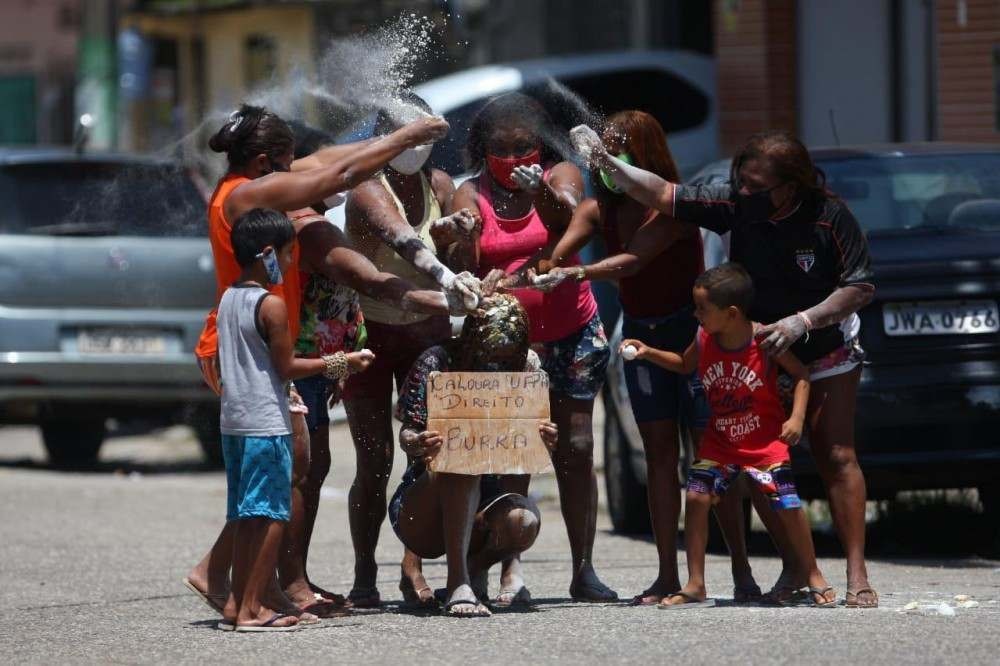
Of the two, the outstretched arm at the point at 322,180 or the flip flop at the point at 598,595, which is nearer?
the outstretched arm at the point at 322,180

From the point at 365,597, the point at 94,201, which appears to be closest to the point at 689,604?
the point at 365,597

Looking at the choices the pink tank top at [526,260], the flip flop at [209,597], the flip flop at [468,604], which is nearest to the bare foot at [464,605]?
the flip flop at [468,604]

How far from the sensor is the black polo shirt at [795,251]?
6.55 m

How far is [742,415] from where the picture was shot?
6520 millimetres

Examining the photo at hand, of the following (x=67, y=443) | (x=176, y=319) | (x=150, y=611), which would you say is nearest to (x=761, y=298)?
(x=150, y=611)

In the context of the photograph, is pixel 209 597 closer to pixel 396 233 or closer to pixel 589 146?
pixel 396 233

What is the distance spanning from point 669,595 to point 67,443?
761cm

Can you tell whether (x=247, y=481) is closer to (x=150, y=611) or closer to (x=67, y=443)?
(x=150, y=611)

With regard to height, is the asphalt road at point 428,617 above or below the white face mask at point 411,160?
below

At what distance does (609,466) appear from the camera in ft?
31.5

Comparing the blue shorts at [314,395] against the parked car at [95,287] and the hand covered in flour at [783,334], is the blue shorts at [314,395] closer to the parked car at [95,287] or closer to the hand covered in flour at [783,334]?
the hand covered in flour at [783,334]

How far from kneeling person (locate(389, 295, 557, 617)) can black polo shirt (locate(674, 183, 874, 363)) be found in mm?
746

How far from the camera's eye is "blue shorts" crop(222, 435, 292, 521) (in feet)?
20.2

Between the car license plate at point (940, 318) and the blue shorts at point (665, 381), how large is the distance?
1.18 m
